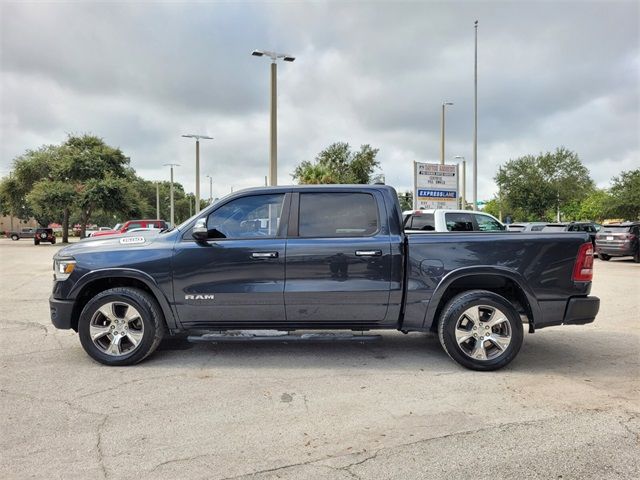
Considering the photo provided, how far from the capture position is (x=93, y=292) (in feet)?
17.3

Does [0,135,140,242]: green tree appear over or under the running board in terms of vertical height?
over

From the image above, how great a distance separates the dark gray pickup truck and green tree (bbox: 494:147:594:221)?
44.2m

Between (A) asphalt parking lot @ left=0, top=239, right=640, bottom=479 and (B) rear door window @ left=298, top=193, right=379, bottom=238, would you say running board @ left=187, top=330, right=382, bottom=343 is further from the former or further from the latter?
(B) rear door window @ left=298, top=193, right=379, bottom=238

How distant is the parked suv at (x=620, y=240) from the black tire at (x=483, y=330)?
56.7 ft

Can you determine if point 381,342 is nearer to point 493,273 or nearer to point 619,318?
point 493,273

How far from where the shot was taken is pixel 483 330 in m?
4.93

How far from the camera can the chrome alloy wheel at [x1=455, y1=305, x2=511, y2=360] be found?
16.1 feet

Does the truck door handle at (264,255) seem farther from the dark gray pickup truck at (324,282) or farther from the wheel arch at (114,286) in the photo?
the wheel arch at (114,286)

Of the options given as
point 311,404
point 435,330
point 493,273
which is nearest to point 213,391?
point 311,404

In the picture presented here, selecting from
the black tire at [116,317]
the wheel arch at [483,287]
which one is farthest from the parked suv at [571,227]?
the black tire at [116,317]

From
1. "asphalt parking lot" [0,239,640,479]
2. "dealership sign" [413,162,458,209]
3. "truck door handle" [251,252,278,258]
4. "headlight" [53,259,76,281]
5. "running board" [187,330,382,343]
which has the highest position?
"dealership sign" [413,162,458,209]

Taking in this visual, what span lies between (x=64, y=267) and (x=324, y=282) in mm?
2802

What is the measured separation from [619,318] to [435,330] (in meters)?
4.50

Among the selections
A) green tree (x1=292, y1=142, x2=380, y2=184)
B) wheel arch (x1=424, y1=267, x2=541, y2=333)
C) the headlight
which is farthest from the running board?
green tree (x1=292, y1=142, x2=380, y2=184)
